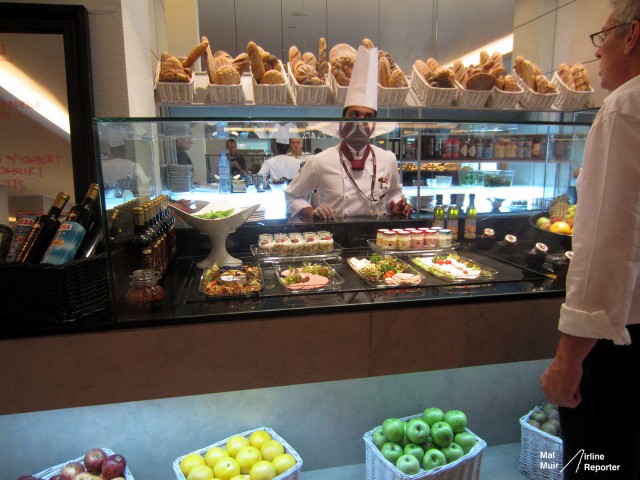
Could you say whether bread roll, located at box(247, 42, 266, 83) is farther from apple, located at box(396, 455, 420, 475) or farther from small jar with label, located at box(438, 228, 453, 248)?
apple, located at box(396, 455, 420, 475)

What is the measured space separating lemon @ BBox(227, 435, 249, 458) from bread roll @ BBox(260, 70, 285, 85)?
8.14 ft

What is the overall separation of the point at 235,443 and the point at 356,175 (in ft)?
5.50

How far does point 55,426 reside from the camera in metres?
1.67

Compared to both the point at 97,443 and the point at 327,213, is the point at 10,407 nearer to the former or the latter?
the point at 97,443

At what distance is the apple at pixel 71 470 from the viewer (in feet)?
5.13

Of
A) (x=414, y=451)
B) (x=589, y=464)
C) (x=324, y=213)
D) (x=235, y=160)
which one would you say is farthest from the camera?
(x=324, y=213)

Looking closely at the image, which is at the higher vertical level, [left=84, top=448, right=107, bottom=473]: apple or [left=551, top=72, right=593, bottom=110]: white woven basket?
[left=551, top=72, right=593, bottom=110]: white woven basket

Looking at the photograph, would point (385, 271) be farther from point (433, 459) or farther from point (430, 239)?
point (433, 459)

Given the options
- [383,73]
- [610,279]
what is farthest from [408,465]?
[383,73]

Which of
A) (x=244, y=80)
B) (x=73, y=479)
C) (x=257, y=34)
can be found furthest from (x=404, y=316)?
(x=257, y=34)

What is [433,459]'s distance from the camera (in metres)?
1.74

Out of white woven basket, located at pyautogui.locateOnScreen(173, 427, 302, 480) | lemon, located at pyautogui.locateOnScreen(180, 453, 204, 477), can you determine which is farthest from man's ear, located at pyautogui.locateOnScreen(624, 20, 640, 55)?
lemon, located at pyautogui.locateOnScreen(180, 453, 204, 477)

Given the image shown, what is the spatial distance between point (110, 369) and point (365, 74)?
194 centimetres

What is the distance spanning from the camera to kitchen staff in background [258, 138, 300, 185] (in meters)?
1.96
